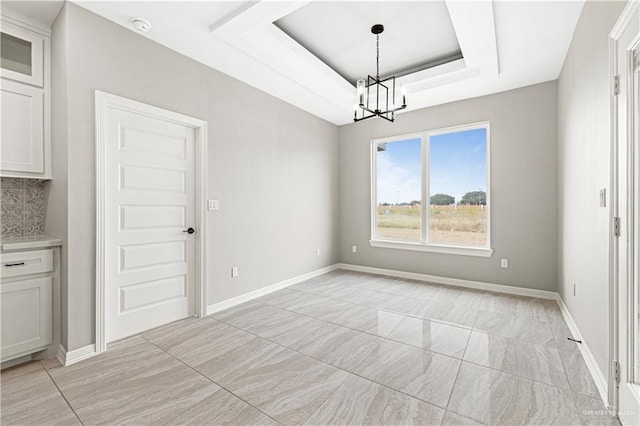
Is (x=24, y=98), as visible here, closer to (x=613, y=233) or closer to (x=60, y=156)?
(x=60, y=156)

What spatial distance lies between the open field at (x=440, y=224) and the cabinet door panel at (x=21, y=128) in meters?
4.57

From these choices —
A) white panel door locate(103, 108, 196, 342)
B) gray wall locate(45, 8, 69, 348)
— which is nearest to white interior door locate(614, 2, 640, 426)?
white panel door locate(103, 108, 196, 342)

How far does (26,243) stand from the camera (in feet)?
7.21

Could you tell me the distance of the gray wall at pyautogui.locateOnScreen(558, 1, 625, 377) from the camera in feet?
6.09

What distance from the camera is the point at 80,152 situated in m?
2.34

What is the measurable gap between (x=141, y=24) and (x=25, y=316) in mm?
2614

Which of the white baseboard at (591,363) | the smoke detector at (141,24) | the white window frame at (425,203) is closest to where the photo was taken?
the white baseboard at (591,363)

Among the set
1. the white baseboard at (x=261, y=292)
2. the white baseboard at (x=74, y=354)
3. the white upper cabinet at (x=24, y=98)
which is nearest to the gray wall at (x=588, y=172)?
the white baseboard at (x=261, y=292)

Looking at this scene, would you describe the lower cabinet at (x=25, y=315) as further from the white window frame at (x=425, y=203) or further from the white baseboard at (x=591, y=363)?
the white window frame at (x=425, y=203)

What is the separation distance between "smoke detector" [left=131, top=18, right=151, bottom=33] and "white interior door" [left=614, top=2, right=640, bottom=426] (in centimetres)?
339

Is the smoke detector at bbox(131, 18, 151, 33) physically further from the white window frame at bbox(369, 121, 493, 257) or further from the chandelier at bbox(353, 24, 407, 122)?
the white window frame at bbox(369, 121, 493, 257)

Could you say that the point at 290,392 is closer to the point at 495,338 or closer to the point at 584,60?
the point at 495,338

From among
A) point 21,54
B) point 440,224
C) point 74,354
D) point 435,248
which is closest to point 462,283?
point 435,248

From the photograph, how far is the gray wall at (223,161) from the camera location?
2324 millimetres
